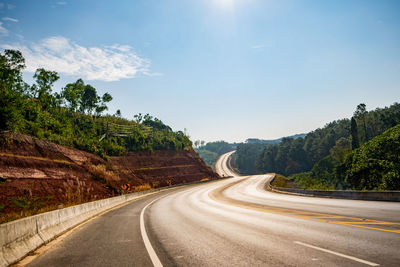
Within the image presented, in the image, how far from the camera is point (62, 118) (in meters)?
47.2

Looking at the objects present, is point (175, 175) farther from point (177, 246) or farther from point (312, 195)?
point (177, 246)

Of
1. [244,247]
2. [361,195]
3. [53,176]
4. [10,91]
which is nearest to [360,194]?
[361,195]

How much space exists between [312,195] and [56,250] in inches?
856

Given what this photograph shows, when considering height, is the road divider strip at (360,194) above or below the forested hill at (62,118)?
below

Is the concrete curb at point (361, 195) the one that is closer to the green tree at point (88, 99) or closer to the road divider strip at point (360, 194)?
the road divider strip at point (360, 194)

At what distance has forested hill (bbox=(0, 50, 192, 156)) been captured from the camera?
31186mm

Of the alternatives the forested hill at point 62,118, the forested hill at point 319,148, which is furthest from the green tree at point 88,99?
the forested hill at point 319,148

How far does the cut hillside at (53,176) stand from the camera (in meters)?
20.7

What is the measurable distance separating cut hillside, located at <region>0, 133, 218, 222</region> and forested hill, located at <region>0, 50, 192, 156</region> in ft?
7.42

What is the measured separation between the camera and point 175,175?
6272 centimetres

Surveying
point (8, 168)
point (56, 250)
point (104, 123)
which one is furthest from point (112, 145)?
point (56, 250)

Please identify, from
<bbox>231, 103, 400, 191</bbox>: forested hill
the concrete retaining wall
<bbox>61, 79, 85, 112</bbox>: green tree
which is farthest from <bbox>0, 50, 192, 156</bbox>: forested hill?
<bbox>231, 103, 400, 191</bbox>: forested hill

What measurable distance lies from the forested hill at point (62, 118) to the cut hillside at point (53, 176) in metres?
2.26

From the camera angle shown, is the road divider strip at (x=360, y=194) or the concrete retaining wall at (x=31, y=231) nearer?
the concrete retaining wall at (x=31, y=231)
